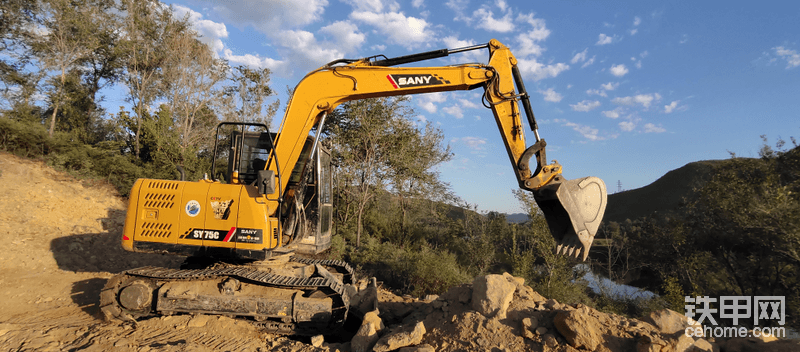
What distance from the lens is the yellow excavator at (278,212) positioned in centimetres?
444

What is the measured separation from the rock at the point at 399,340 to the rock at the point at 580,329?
1.47m

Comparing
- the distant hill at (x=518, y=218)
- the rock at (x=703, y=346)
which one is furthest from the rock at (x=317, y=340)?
the distant hill at (x=518, y=218)

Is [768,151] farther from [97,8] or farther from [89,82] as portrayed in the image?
[89,82]

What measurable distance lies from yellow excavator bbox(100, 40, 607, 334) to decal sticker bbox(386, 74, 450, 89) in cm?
1

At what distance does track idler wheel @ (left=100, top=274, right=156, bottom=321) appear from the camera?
4477mm

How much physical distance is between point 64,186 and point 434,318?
12818 millimetres

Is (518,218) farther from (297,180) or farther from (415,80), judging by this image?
(297,180)

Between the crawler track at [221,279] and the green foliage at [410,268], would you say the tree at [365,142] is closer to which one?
the green foliage at [410,268]

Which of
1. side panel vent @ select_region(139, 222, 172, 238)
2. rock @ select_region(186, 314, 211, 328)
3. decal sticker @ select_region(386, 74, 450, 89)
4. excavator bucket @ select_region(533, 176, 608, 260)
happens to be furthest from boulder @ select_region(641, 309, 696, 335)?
side panel vent @ select_region(139, 222, 172, 238)

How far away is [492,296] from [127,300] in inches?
178

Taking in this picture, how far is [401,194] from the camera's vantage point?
38.8ft

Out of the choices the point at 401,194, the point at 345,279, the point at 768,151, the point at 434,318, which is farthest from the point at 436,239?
the point at 768,151

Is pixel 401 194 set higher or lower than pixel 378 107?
lower

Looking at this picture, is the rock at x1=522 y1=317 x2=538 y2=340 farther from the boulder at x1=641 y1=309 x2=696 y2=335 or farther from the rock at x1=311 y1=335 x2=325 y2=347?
the rock at x1=311 y1=335 x2=325 y2=347
